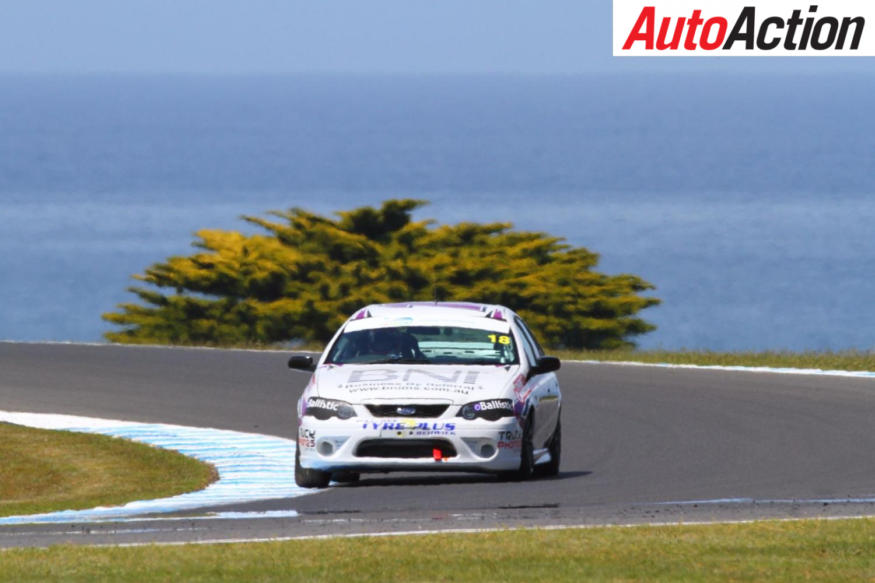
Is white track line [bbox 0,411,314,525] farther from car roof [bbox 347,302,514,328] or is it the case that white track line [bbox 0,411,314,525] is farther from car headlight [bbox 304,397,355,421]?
car roof [bbox 347,302,514,328]

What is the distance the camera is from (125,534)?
12875 millimetres

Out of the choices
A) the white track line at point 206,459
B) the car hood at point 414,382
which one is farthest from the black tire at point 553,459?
the white track line at point 206,459

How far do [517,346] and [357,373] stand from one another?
1468 millimetres

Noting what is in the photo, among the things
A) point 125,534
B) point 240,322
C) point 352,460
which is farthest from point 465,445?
point 240,322

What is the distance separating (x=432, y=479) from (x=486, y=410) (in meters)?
1.44

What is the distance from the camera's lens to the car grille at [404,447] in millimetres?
15180

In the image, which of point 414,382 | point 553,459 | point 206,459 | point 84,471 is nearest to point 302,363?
point 414,382

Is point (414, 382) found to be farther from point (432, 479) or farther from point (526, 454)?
point (432, 479)

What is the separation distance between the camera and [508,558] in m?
11.7

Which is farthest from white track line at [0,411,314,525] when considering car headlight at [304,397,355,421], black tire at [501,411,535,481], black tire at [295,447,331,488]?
black tire at [501,411,535,481]

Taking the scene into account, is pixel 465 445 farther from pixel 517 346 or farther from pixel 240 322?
pixel 240 322

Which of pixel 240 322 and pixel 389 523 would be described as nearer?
pixel 389 523

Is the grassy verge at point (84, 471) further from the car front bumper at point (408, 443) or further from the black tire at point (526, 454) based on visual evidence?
the black tire at point (526, 454)

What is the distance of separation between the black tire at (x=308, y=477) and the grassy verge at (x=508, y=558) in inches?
124
